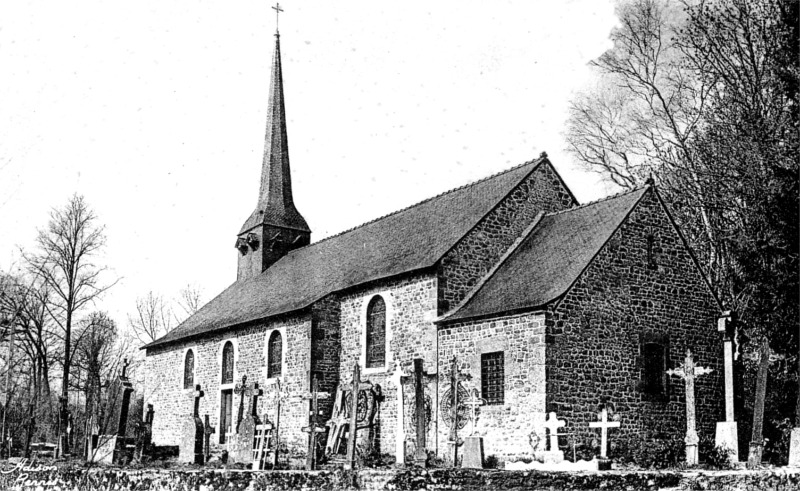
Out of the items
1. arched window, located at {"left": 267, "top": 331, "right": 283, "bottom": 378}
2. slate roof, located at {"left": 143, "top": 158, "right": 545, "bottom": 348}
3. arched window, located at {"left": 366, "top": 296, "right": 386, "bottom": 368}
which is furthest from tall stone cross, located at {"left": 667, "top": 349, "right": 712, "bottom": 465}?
arched window, located at {"left": 267, "top": 331, "right": 283, "bottom": 378}

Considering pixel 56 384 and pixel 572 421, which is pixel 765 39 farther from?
pixel 56 384

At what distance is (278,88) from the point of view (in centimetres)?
4062

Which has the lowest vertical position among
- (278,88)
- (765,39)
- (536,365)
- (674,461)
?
(674,461)

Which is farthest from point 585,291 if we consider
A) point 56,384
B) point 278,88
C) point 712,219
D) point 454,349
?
point 56,384

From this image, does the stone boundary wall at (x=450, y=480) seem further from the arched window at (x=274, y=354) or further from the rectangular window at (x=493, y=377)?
the arched window at (x=274, y=354)

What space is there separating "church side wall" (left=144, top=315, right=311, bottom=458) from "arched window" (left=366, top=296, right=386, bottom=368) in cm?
207

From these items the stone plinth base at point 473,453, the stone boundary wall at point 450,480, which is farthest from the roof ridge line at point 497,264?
the stone boundary wall at point 450,480

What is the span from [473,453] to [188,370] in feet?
69.8

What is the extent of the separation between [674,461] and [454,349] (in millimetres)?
5946

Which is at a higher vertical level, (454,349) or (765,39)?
(765,39)

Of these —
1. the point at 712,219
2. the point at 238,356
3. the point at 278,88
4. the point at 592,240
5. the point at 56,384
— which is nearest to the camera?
the point at 592,240

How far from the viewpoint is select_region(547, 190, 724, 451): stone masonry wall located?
65.1ft

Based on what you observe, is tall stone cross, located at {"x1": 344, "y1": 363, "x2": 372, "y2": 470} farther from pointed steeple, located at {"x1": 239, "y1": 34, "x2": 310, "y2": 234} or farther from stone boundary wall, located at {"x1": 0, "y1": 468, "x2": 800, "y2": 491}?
pointed steeple, located at {"x1": 239, "y1": 34, "x2": 310, "y2": 234}

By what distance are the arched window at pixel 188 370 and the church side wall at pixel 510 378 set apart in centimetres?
1597
